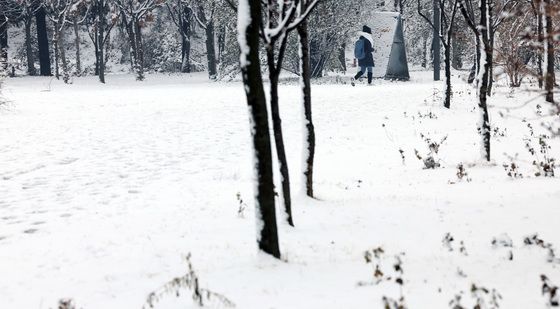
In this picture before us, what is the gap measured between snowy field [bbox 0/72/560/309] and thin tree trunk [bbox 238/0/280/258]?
1.51ft

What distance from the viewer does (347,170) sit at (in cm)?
1030

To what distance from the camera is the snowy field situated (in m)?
4.06

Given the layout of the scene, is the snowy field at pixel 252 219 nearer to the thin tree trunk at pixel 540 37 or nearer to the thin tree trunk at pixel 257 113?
the thin tree trunk at pixel 257 113

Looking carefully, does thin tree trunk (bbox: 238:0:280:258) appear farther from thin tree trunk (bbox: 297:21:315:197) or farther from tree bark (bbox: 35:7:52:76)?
tree bark (bbox: 35:7:52:76)

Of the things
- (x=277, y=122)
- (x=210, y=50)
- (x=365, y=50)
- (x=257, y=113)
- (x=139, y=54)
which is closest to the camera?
(x=257, y=113)

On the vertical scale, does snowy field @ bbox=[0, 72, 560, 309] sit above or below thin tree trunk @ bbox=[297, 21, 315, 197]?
below

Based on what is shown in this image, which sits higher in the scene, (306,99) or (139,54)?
(139,54)

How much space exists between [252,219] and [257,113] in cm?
258

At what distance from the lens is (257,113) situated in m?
4.18

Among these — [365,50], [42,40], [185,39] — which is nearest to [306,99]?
[365,50]

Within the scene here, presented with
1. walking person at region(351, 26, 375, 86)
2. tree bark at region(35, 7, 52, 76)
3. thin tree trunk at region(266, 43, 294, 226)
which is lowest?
thin tree trunk at region(266, 43, 294, 226)

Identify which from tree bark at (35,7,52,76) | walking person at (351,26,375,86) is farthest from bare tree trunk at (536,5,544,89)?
tree bark at (35,7,52,76)

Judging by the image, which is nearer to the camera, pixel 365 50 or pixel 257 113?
pixel 257 113

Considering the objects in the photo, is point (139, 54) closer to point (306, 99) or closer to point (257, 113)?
point (306, 99)
